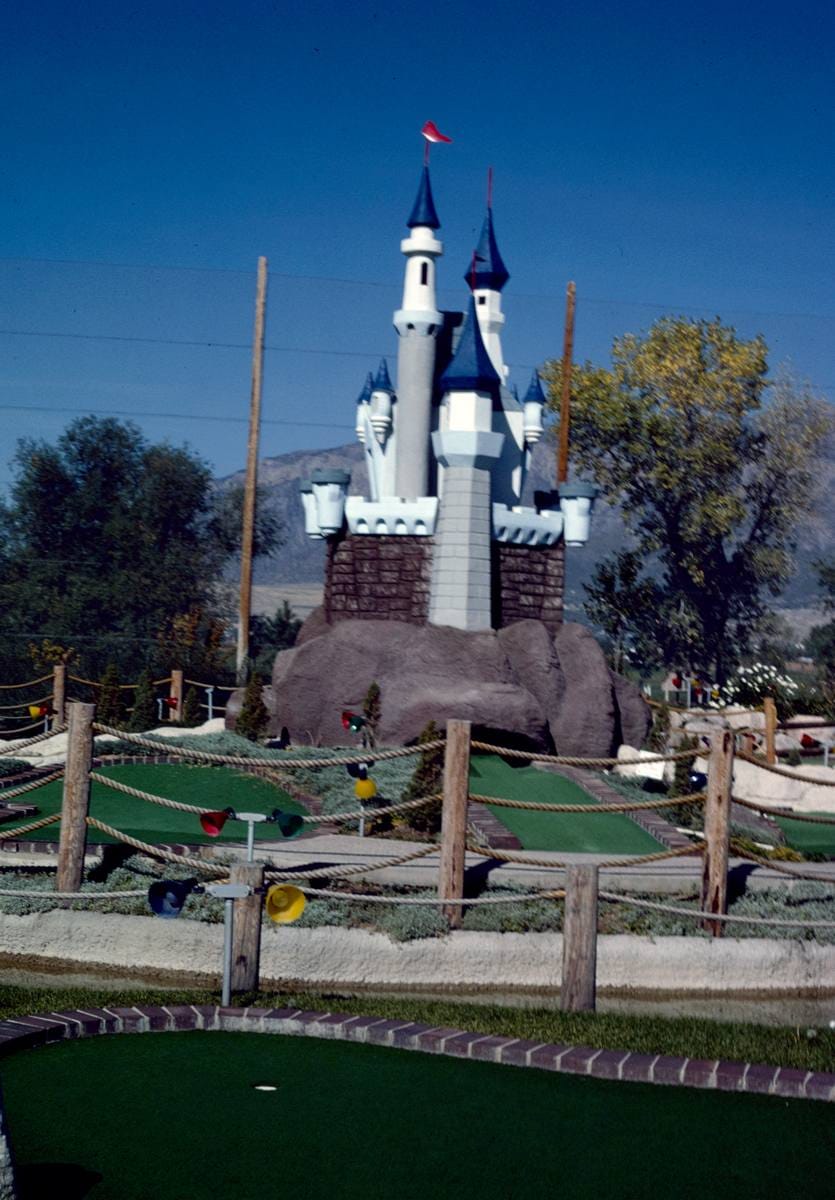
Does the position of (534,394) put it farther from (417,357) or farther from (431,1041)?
(431,1041)

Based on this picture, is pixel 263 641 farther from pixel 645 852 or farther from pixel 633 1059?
pixel 633 1059

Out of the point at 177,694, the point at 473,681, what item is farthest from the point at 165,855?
the point at 177,694

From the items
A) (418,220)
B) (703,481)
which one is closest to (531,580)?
(418,220)

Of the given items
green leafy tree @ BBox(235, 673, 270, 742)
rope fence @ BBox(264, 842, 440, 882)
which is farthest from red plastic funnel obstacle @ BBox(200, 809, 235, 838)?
green leafy tree @ BBox(235, 673, 270, 742)

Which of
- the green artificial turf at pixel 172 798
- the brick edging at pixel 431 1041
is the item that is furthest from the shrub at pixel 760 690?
the brick edging at pixel 431 1041

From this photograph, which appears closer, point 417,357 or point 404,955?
point 404,955

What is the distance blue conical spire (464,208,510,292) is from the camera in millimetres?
22906

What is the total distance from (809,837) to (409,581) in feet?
23.3

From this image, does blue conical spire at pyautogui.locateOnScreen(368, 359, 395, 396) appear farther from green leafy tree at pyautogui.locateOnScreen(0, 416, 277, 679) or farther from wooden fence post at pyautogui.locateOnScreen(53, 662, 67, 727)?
green leafy tree at pyautogui.locateOnScreen(0, 416, 277, 679)

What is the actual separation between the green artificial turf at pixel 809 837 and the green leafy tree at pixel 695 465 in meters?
23.4

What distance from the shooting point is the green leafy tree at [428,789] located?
1288cm

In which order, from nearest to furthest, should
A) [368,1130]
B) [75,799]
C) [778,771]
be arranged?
[368,1130], [75,799], [778,771]

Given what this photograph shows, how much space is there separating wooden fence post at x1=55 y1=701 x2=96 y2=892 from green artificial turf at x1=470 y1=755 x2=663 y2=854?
436cm

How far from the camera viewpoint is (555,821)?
13875 millimetres
